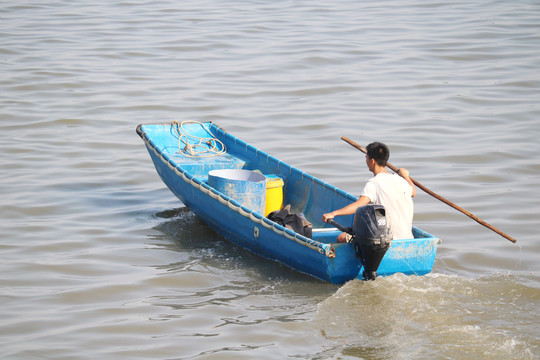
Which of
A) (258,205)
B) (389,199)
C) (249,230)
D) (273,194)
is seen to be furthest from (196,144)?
(389,199)

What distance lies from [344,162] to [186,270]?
414 cm

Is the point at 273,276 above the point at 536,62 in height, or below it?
below

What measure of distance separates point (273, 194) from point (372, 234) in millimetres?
2168

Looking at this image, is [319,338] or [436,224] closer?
[319,338]

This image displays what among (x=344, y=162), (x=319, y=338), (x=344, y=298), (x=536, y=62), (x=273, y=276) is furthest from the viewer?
(x=536, y=62)

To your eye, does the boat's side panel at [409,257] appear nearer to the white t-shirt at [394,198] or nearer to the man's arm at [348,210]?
the white t-shirt at [394,198]

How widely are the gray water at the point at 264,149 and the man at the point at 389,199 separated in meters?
0.48

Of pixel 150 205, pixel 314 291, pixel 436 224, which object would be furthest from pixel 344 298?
pixel 150 205

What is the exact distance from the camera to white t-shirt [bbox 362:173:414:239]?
6.85 metres

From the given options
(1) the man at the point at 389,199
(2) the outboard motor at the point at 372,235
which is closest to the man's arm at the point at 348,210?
(1) the man at the point at 389,199

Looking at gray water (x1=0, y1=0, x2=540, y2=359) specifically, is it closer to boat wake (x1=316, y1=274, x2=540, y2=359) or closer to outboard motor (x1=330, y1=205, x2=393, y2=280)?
boat wake (x1=316, y1=274, x2=540, y2=359)

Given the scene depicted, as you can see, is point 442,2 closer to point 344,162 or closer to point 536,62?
point 536,62

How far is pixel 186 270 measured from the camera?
762 cm

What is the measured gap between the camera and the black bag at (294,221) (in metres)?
7.39
